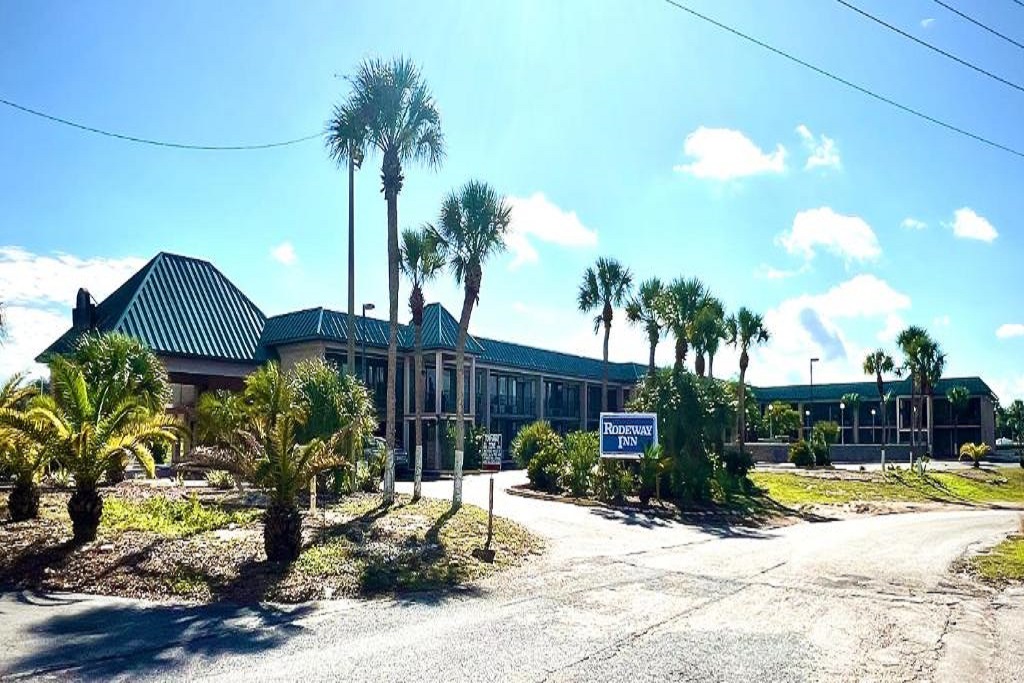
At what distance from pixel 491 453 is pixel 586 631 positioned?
29368 millimetres

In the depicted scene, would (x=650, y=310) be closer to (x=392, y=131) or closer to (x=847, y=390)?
(x=392, y=131)

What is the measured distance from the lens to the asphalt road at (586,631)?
796 cm

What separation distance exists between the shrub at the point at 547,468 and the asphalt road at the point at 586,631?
11856 millimetres

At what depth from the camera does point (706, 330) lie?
36062mm

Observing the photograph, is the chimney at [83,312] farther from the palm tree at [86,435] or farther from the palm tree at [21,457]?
Result: the palm tree at [86,435]

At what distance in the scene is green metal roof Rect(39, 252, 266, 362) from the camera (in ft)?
111

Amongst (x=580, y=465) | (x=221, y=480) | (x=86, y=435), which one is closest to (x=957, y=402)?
(x=580, y=465)

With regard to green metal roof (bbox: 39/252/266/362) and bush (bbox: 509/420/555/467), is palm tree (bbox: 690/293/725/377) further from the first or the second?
green metal roof (bbox: 39/252/266/362)

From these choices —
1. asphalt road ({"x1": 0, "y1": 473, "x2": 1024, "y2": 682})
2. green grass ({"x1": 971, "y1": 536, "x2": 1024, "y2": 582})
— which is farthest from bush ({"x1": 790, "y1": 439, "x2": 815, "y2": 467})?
asphalt road ({"x1": 0, "y1": 473, "x2": 1024, "y2": 682})

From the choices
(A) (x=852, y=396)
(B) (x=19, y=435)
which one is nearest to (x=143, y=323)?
(B) (x=19, y=435)

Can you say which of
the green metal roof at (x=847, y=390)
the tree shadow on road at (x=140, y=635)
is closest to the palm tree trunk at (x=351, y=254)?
the tree shadow on road at (x=140, y=635)

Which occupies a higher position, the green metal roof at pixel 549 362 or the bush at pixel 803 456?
the green metal roof at pixel 549 362

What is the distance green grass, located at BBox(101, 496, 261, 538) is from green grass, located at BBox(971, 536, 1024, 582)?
45.4 feet

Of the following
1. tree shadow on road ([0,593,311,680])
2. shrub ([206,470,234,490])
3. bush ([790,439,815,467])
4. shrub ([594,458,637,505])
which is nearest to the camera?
tree shadow on road ([0,593,311,680])
